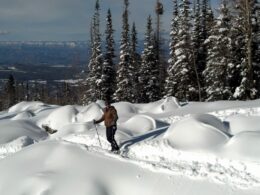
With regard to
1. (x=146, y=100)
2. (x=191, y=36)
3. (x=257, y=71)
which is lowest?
(x=146, y=100)

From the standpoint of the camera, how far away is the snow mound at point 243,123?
18781 millimetres

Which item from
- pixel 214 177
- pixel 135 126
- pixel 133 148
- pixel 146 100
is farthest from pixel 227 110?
pixel 146 100

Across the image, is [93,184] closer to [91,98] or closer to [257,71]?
[257,71]

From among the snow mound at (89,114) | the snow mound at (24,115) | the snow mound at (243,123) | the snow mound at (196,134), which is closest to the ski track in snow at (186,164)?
the snow mound at (196,134)

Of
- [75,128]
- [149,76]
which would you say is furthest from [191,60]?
[75,128]

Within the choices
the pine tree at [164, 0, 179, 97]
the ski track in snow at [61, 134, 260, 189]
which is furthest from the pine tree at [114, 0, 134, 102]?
the ski track in snow at [61, 134, 260, 189]

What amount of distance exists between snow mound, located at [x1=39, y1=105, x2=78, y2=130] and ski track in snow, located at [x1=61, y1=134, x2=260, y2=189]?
960 centimetres

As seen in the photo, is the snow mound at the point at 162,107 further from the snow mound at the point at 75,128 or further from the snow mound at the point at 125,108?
the snow mound at the point at 75,128

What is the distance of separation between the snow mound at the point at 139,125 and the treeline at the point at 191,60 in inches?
497

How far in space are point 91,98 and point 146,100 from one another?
25.0ft

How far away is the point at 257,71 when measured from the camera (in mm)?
34219

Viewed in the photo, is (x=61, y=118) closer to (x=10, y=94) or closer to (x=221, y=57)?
(x=221, y=57)

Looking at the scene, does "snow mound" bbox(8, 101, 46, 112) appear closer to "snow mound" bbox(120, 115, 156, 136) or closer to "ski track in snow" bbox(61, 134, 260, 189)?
"snow mound" bbox(120, 115, 156, 136)

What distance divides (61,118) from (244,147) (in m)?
14.2
